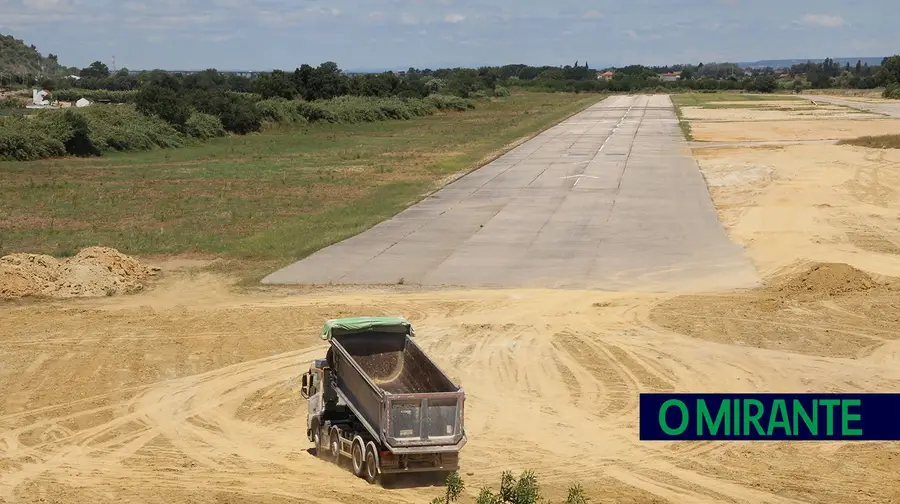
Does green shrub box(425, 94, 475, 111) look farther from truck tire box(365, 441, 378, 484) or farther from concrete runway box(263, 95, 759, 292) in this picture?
truck tire box(365, 441, 378, 484)

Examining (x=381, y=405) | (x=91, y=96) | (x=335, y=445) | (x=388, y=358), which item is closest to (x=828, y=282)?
(x=388, y=358)

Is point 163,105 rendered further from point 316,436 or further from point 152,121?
point 316,436

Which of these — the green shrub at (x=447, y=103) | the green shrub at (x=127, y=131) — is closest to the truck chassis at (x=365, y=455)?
the green shrub at (x=127, y=131)

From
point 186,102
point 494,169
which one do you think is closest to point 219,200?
point 494,169

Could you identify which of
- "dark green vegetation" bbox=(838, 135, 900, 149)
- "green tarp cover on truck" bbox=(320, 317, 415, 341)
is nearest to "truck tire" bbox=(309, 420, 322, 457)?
"green tarp cover on truck" bbox=(320, 317, 415, 341)

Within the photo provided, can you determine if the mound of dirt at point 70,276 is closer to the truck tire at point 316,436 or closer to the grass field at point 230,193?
the grass field at point 230,193

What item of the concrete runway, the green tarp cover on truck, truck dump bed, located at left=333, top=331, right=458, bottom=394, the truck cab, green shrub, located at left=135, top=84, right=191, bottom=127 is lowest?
the concrete runway
